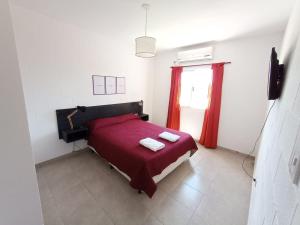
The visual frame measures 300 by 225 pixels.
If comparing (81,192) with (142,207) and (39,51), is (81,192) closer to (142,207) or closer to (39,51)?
(142,207)

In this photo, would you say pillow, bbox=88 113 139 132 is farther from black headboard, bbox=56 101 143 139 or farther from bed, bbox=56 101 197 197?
black headboard, bbox=56 101 143 139

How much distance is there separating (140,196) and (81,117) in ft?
6.22

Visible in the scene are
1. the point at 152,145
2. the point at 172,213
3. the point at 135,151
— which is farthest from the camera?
the point at 152,145

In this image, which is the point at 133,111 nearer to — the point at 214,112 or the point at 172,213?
the point at 214,112

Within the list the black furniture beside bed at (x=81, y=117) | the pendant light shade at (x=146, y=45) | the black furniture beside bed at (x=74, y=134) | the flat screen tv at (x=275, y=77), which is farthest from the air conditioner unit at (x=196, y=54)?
the black furniture beside bed at (x=74, y=134)

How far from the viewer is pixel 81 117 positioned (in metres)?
2.76

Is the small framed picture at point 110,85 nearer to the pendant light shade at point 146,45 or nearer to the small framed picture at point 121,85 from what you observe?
the small framed picture at point 121,85

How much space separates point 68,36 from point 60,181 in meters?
2.44

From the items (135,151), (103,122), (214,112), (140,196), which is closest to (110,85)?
(103,122)

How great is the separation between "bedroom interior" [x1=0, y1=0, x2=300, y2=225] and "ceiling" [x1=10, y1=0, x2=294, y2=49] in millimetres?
21

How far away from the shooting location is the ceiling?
1.73 metres

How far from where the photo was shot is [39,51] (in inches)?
84.4

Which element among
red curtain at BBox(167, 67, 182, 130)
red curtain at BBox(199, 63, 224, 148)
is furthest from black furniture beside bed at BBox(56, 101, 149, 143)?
red curtain at BBox(199, 63, 224, 148)

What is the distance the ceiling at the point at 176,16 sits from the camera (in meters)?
1.73
